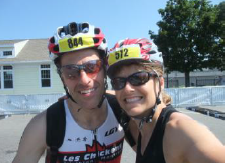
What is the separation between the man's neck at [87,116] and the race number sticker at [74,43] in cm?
64

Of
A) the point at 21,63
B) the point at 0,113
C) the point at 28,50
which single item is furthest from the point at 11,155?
the point at 28,50

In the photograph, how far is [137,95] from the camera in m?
2.11

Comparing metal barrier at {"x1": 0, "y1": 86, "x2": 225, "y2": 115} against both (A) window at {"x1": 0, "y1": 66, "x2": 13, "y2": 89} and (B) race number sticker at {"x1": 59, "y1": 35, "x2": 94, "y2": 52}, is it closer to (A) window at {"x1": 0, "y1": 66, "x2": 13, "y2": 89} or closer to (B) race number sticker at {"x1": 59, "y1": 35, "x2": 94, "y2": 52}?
(A) window at {"x1": 0, "y1": 66, "x2": 13, "y2": 89}

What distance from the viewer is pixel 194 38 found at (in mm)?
29922

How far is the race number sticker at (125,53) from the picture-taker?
205 centimetres

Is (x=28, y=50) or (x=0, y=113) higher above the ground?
(x=28, y=50)

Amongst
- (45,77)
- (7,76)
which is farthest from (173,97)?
(7,76)

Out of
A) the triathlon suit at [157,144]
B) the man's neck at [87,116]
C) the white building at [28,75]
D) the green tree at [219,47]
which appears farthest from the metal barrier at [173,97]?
the green tree at [219,47]

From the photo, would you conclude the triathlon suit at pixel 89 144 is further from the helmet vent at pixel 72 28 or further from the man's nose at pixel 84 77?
the helmet vent at pixel 72 28

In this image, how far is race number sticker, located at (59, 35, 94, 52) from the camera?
7.35ft

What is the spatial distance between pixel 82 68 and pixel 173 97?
13.8 metres

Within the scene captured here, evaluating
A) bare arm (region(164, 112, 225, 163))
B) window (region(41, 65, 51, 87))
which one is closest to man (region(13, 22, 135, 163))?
bare arm (region(164, 112, 225, 163))

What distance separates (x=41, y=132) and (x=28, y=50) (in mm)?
23020

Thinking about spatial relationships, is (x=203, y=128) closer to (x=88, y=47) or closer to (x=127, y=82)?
(x=127, y=82)
